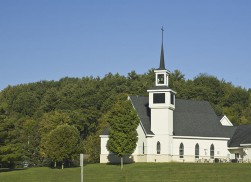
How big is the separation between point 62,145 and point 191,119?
19.3 m

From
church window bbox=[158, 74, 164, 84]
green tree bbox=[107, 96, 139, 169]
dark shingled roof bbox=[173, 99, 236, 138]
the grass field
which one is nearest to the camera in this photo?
the grass field

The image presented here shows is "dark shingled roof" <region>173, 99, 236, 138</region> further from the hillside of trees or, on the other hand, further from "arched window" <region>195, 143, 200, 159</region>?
the hillside of trees

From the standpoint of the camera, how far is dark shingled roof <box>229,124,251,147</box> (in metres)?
77.8

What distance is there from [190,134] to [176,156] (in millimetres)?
3651

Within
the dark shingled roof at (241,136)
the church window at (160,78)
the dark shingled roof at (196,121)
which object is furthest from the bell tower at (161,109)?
the dark shingled roof at (241,136)

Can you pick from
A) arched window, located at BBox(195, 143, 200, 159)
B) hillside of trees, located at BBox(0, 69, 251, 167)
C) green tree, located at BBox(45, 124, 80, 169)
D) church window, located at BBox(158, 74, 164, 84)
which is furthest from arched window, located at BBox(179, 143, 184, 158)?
hillside of trees, located at BBox(0, 69, 251, 167)

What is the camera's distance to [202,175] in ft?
186

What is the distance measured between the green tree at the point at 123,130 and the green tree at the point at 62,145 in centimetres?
511

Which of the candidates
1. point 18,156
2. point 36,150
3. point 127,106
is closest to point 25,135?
point 36,150

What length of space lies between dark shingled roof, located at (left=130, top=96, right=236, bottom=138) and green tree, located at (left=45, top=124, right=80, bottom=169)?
32.8 ft

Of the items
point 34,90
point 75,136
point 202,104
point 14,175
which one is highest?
point 34,90

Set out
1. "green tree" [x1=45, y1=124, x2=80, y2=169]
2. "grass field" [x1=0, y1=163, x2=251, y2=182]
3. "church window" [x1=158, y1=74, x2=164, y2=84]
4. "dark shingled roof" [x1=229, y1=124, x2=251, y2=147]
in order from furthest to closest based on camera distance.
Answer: "dark shingled roof" [x1=229, y1=124, x2=251, y2=147]
"church window" [x1=158, y1=74, x2=164, y2=84]
"green tree" [x1=45, y1=124, x2=80, y2=169]
"grass field" [x1=0, y1=163, x2=251, y2=182]

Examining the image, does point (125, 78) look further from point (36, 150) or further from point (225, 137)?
point (225, 137)

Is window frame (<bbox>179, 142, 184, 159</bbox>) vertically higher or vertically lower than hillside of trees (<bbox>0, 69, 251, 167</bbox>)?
lower
